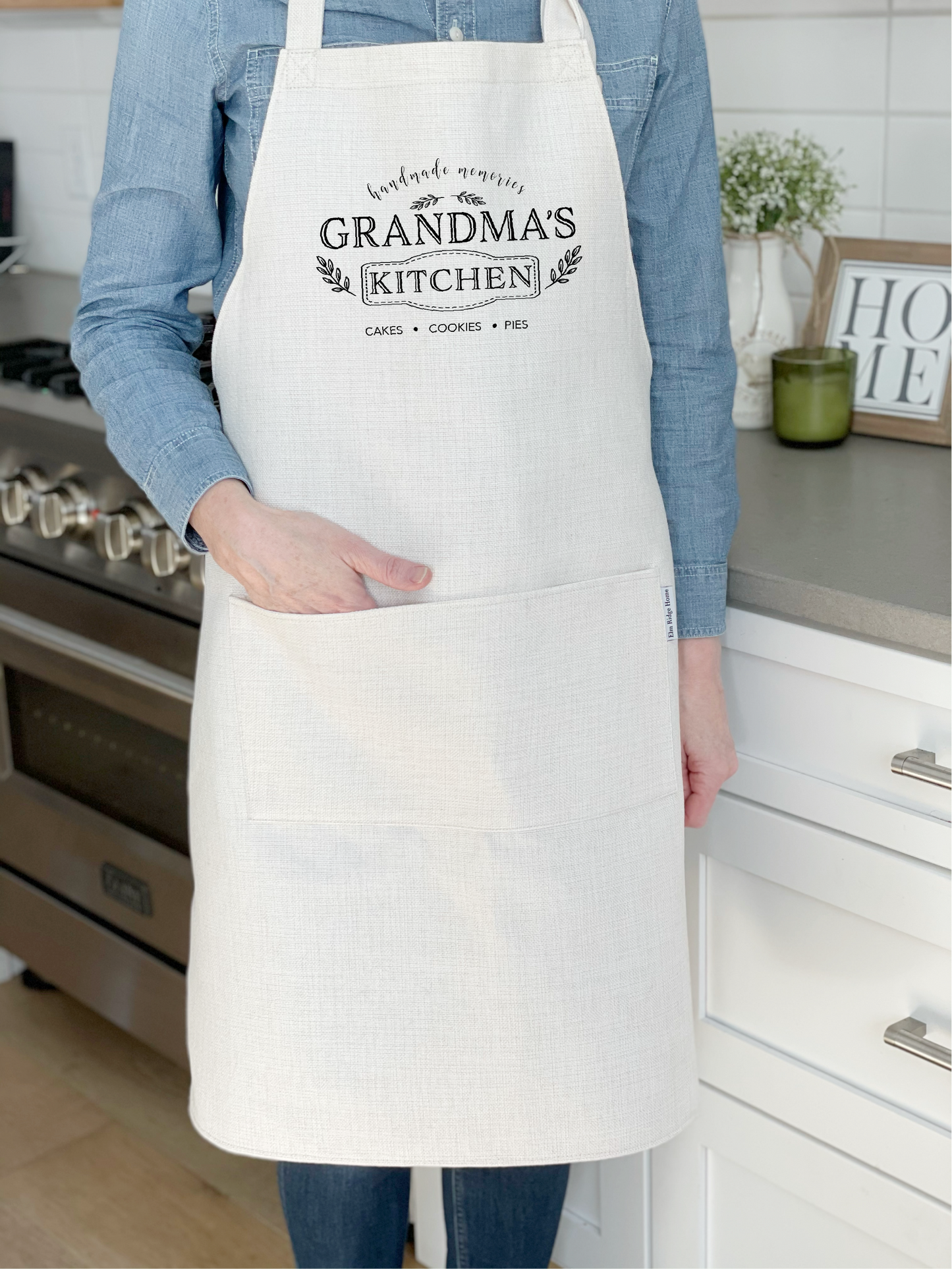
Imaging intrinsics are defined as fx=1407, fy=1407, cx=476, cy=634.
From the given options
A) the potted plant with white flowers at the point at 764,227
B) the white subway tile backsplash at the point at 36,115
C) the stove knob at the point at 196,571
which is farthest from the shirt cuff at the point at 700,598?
the white subway tile backsplash at the point at 36,115

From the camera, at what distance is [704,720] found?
1.09 metres

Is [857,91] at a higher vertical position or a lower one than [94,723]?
higher

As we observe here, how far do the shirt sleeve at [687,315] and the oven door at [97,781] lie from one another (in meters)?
0.67

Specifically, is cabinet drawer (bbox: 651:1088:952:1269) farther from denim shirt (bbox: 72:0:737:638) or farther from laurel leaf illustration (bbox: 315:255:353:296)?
laurel leaf illustration (bbox: 315:255:353:296)

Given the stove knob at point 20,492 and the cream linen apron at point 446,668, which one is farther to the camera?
the stove knob at point 20,492

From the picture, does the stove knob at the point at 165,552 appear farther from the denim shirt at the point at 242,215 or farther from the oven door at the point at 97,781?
the denim shirt at the point at 242,215

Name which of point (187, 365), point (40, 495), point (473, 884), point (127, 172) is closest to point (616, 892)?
point (473, 884)

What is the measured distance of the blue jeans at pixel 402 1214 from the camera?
116 cm

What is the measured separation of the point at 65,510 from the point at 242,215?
2.23ft

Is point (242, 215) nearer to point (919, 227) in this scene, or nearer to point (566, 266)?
point (566, 266)

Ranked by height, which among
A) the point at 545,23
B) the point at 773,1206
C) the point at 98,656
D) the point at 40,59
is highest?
the point at 40,59

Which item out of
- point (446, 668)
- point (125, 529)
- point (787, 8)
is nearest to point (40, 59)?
point (125, 529)

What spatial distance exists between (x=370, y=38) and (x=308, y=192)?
0.12 m

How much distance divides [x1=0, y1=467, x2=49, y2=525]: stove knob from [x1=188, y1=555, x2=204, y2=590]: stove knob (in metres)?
0.27
